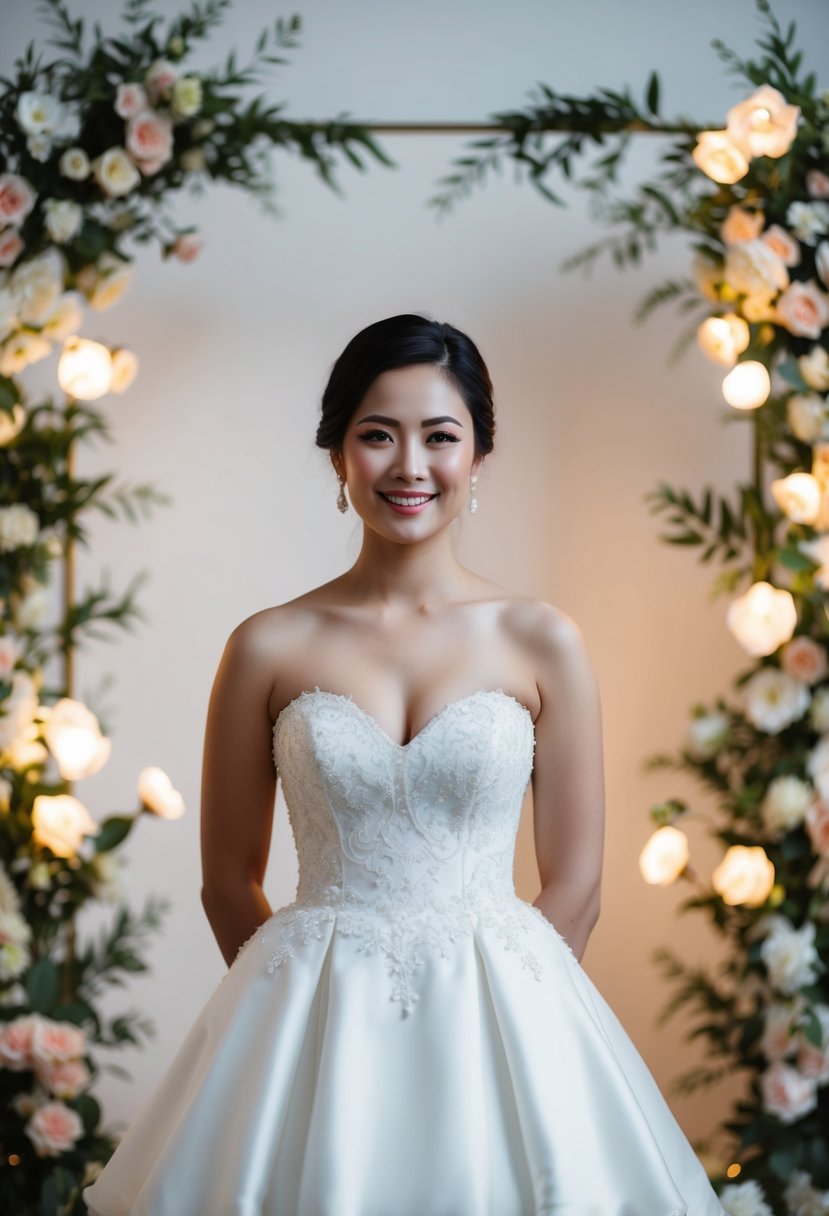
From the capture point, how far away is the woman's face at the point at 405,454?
7.10 feet

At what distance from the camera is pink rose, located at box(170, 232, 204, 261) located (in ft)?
9.95

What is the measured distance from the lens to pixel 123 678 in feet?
11.3

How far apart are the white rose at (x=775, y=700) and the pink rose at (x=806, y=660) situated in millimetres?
20

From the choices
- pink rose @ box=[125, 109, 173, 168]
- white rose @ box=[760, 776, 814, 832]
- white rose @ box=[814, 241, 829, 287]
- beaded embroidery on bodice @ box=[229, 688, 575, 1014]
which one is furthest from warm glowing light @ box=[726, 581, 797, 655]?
pink rose @ box=[125, 109, 173, 168]

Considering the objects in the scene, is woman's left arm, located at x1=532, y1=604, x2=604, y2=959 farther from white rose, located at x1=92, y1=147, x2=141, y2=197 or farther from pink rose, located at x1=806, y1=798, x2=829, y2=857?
white rose, located at x1=92, y1=147, x2=141, y2=197

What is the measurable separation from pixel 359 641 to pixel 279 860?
1315 mm

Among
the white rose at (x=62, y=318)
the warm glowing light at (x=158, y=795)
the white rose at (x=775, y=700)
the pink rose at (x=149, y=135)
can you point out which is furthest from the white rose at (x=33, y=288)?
the white rose at (x=775, y=700)

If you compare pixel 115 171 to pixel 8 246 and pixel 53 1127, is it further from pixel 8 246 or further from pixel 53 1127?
pixel 53 1127

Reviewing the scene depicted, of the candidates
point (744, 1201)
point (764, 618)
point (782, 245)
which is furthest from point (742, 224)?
point (744, 1201)

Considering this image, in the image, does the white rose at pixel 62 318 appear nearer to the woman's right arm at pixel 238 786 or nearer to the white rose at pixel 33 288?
the white rose at pixel 33 288

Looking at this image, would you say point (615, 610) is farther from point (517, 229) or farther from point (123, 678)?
point (123, 678)

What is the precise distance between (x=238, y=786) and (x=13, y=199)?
1492 millimetres

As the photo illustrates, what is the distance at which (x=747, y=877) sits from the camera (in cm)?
281

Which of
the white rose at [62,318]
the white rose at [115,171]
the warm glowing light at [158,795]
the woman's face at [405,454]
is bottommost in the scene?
the warm glowing light at [158,795]
